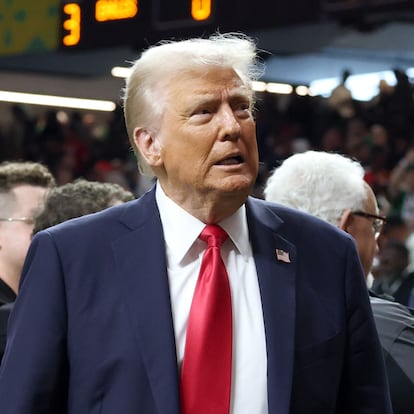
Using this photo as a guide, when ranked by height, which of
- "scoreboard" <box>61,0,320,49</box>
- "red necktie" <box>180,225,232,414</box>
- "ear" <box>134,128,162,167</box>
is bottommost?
"scoreboard" <box>61,0,320,49</box>

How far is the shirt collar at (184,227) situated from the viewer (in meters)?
3.04

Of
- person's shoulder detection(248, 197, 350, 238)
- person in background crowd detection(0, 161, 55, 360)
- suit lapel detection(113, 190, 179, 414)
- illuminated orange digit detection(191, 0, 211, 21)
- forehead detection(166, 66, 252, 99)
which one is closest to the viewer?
suit lapel detection(113, 190, 179, 414)

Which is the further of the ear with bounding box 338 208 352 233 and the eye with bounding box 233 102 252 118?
the ear with bounding box 338 208 352 233

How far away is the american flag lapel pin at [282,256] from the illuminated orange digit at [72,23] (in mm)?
6536

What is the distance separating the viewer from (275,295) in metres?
2.98

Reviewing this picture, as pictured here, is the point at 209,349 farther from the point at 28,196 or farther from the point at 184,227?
the point at 28,196

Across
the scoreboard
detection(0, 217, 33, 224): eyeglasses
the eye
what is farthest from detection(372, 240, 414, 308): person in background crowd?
the eye

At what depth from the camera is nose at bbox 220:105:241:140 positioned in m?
2.93

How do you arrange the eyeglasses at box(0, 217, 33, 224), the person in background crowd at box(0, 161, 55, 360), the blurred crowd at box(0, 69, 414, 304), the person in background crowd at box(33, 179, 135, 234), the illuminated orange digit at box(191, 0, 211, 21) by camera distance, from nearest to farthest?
1. the person in background crowd at box(33, 179, 135, 234)
2. the person in background crowd at box(0, 161, 55, 360)
3. the eyeglasses at box(0, 217, 33, 224)
4. the illuminated orange digit at box(191, 0, 211, 21)
5. the blurred crowd at box(0, 69, 414, 304)

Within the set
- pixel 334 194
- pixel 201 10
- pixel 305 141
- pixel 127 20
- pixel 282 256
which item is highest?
pixel 282 256

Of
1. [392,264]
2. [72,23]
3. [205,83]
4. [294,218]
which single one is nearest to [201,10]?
[72,23]

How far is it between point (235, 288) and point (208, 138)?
36cm

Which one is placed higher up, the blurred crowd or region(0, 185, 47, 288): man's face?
region(0, 185, 47, 288): man's face

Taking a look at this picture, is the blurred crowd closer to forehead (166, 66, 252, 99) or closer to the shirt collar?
the shirt collar
